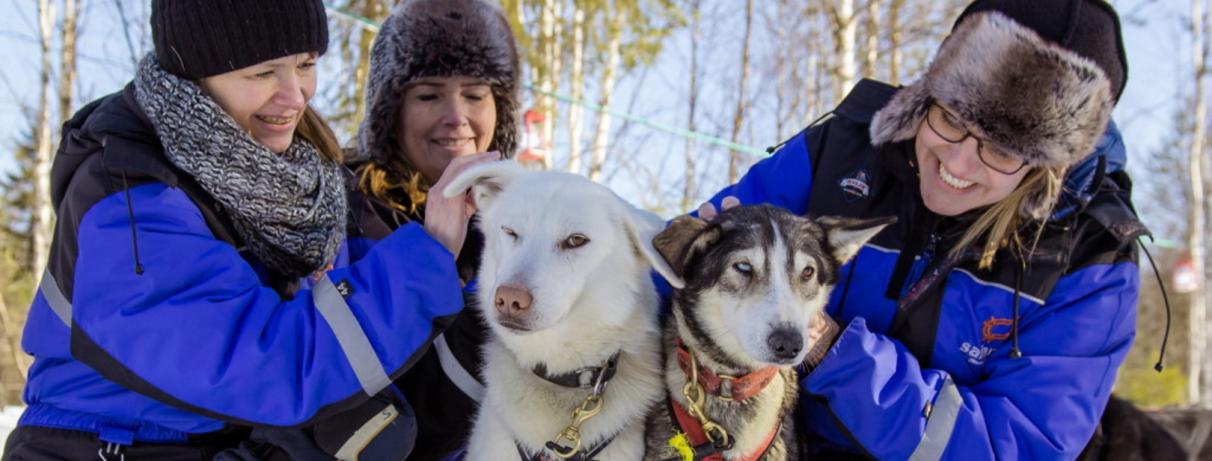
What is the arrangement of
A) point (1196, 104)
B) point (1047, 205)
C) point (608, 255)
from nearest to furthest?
point (608, 255)
point (1047, 205)
point (1196, 104)

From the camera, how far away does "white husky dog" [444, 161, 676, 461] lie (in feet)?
8.48

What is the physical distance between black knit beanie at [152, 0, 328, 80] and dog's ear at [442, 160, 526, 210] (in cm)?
69

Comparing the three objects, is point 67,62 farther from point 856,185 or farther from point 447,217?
point 856,185

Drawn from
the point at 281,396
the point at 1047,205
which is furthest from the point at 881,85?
the point at 281,396

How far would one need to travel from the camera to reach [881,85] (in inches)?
135

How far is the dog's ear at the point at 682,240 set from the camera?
2.67m

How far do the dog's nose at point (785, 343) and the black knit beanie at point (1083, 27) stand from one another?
1276 millimetres

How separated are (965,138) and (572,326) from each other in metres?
1.43

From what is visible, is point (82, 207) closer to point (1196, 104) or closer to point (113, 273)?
point (113, 273)

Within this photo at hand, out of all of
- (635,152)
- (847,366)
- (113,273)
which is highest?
(113,273)

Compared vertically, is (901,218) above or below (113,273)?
below

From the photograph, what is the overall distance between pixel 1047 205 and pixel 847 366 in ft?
2.76

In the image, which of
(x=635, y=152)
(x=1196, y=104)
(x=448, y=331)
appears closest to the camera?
(x=448, y=331)

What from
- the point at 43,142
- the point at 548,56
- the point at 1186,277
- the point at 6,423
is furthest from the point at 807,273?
the point at 1186,277
